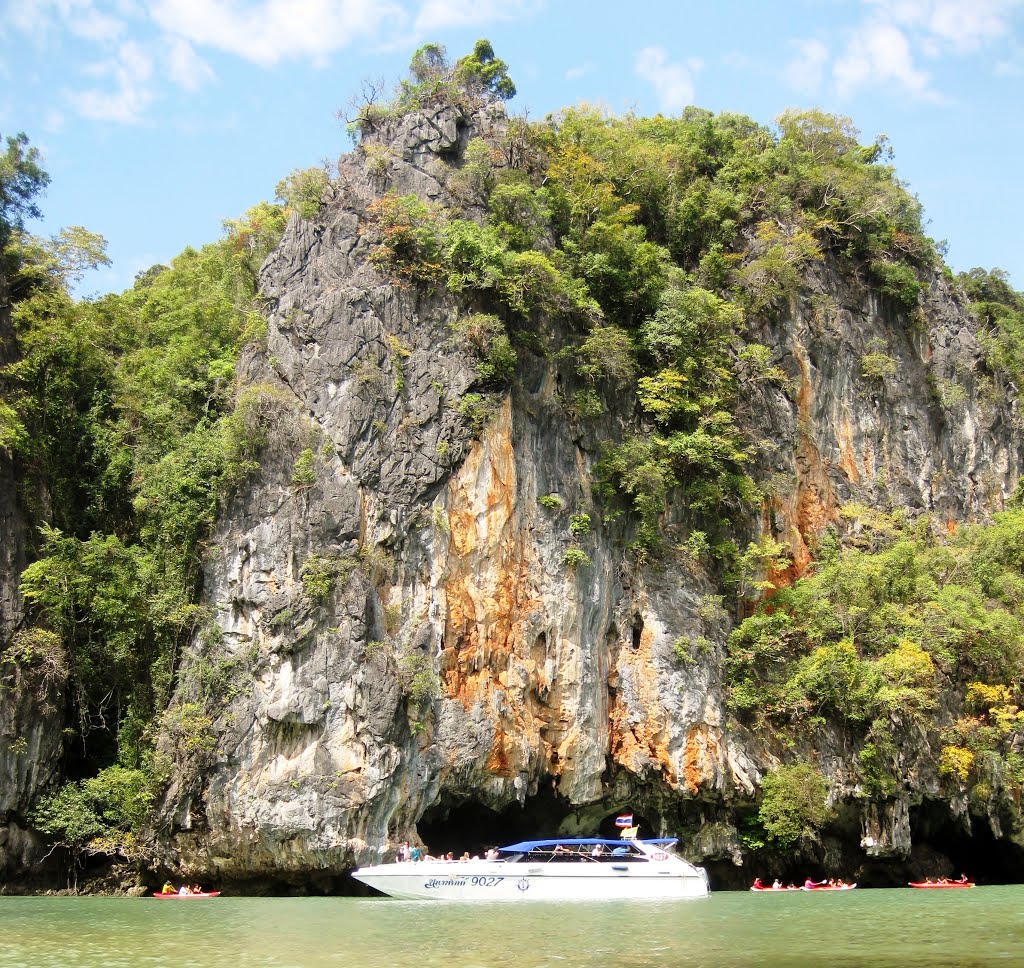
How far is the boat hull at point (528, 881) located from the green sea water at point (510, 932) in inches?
18.8

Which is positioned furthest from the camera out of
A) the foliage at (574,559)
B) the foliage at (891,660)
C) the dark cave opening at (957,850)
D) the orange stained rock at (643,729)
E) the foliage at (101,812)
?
the dark cave opening at (957,850)

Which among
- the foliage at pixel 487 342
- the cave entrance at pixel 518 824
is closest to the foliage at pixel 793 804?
the cave entrance at pixel 518 824

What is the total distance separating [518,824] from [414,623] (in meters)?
7.25

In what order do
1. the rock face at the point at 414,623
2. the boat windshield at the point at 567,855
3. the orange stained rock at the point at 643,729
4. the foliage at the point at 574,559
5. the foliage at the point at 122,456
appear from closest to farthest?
the boat windshield at the point at 567,855
the rock face at the point at 414,623
the foliage at the point at 122,456
the orange stained rock at the point at 643,729
the foliage at the point at 574,559

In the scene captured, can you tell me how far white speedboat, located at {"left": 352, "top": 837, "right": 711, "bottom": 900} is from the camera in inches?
824

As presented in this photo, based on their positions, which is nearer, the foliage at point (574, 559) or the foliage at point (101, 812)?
the foliage at point (101, 812)

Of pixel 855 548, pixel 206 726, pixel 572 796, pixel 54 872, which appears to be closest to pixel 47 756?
pixel 54 872

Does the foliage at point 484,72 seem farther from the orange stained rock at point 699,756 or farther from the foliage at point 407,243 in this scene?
the orange stained rock at point 699,756

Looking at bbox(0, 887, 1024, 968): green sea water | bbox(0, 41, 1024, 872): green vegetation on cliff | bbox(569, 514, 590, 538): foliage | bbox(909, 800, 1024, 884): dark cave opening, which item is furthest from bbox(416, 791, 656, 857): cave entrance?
bbox(909, 800, 1024, 884): dark cave opening

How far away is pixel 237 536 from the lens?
2441 cm

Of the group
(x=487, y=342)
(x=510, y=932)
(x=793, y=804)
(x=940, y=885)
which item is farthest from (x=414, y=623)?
(x=940, y=885)

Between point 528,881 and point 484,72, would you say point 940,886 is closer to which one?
point 528,881

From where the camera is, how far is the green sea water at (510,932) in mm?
12328

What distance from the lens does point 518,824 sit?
27.0 meters
